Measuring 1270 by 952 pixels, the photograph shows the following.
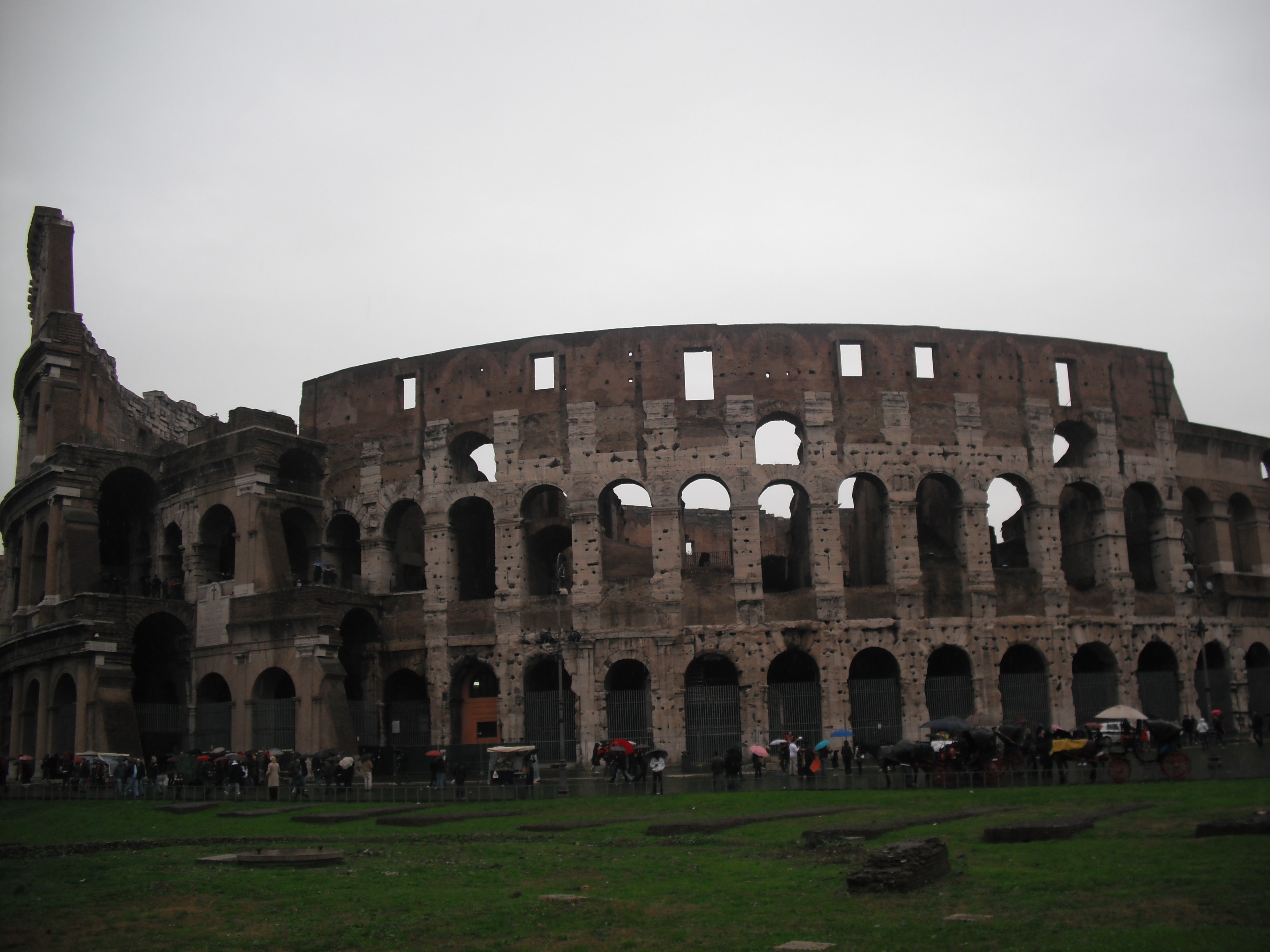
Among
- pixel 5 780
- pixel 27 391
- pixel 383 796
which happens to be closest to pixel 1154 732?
pixel 383 796

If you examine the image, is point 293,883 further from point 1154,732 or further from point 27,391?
point 27,391

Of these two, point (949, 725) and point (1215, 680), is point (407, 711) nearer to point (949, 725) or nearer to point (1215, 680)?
point (949, 725)

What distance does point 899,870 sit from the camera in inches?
384

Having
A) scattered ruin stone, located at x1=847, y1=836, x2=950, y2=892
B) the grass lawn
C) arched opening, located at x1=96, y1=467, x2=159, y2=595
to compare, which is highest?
arched opening, located at x1=96, y1=467, x2=159, y2=595

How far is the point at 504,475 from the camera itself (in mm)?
33656

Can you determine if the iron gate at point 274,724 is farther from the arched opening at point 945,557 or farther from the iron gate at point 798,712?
the arched opening at point 945,557

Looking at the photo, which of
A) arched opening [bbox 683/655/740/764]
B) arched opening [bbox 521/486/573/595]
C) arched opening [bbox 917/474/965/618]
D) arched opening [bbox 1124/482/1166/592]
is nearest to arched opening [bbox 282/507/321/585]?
arched opening [bbox 521/486/573/595]

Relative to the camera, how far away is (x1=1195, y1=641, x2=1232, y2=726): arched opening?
34188 millimetres

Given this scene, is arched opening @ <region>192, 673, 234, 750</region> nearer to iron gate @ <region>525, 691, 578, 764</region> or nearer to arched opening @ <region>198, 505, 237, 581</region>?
arched opening @ <region>198, 505, 237, 581</region>

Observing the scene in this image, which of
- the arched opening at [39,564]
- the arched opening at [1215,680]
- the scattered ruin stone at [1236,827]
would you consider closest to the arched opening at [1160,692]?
the arched opening at [1215,680]

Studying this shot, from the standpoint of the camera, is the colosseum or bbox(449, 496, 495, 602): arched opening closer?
the colosseum

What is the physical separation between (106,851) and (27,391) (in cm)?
2867

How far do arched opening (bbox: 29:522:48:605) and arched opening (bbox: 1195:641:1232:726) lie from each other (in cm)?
3503

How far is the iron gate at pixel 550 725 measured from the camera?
104 ft
